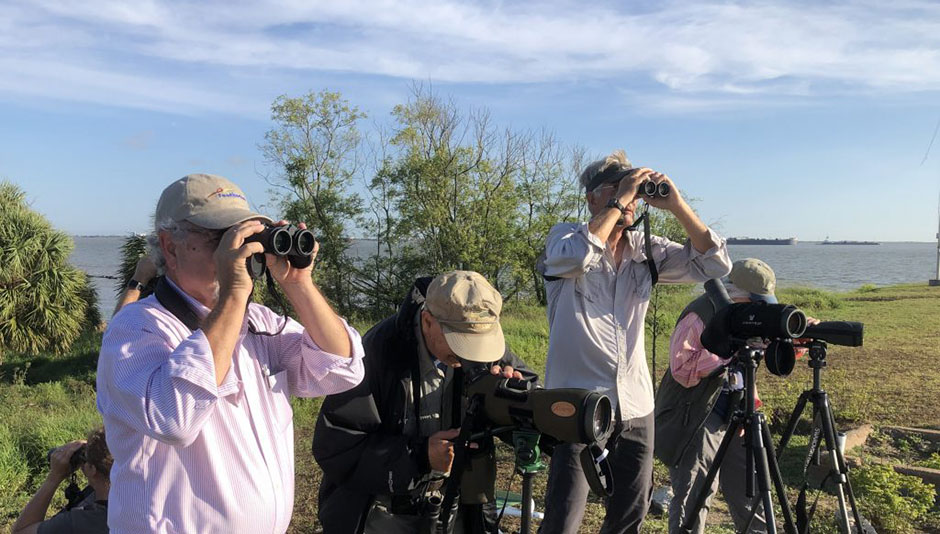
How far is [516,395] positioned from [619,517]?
1143 millimetres

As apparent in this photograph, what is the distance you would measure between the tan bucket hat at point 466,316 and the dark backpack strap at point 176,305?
2.64 ft

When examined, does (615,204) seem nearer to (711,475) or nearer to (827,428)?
(711,475)

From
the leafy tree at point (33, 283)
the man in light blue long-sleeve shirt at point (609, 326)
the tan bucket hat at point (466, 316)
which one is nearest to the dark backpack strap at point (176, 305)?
the tan bucket hat at point (466, 316)

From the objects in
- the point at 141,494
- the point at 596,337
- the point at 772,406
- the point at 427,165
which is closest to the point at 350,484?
the point at 141,494

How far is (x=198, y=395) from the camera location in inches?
52.6

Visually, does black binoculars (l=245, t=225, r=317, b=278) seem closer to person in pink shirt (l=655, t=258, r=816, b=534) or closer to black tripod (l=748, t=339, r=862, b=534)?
person in pink shirt (l=655, t=258, r=816, b=534)

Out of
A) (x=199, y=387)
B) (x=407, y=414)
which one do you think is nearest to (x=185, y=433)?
(x=199, y=387)

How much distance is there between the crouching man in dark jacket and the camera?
2.07 m

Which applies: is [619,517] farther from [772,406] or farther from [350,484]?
[772,406]

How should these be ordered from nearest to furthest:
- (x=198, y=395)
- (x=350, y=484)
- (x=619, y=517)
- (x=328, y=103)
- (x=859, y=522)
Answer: (x=198, y=395) < (x=350, y=484) < (x=619, y=517) < (x=859, y=522) < (x=328, y=103)

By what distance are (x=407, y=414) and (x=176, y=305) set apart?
3.03 feet

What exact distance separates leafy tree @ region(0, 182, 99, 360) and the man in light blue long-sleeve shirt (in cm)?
717

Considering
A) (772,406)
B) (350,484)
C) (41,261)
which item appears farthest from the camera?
(41,261)

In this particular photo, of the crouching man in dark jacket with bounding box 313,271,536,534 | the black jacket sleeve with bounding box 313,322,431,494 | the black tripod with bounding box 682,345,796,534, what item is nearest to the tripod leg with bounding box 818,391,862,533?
the black tripod with bounding box 682,345,796,534
